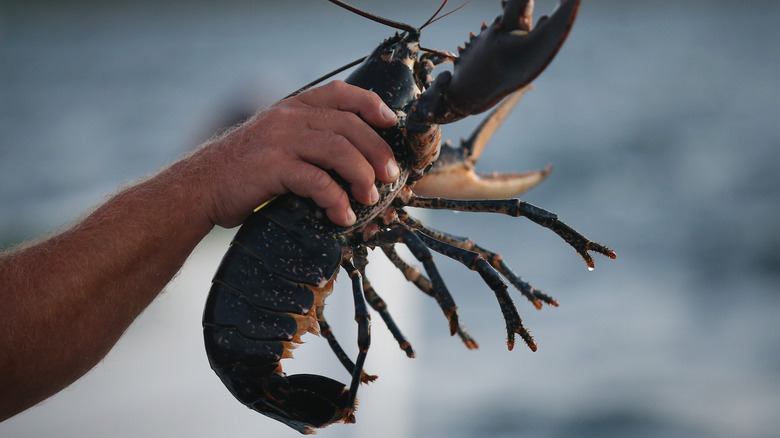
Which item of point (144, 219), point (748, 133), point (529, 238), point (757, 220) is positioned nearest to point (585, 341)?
point (529, 238)

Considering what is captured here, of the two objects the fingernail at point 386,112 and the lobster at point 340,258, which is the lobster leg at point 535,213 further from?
the fingernail at point 386,112

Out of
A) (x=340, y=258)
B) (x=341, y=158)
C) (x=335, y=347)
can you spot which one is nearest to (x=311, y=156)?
(x=341, y=158)

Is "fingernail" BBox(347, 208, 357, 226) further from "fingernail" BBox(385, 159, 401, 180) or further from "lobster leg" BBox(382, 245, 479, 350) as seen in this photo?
"lobster leg" BBox(382, 245, 479, 350)

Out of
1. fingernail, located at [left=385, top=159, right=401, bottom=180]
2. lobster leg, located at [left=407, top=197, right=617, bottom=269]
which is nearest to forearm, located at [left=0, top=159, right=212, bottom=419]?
fingernail, located at [left=385, top=159, right=401, bottom=180]

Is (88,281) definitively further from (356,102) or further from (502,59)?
(502,59)

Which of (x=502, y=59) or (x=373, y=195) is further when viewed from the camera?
(x=373, y=195)

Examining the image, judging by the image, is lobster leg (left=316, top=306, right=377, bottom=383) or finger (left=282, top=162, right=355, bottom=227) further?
lobster leg (left=316, top=306, right=377, bottom=383)
